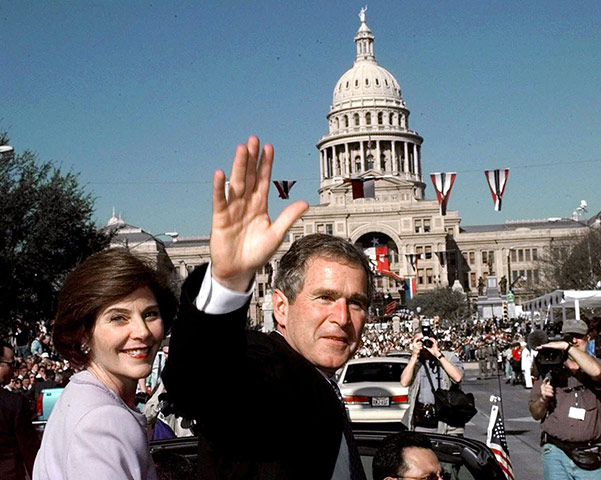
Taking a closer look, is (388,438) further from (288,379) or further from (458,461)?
(288,379)

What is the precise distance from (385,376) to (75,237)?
1517 centimetres

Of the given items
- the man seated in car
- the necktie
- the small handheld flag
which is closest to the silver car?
the man seated in car

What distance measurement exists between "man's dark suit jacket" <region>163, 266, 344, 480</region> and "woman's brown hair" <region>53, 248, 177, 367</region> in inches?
16.8

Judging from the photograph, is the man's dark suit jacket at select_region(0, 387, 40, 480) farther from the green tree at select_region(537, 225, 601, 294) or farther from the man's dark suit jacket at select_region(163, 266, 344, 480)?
the green tree at select_region(537, 225, 601, 294)

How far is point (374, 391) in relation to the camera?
12445 millimetres

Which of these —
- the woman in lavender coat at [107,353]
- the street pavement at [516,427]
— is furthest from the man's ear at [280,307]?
the street pavement at [516,427]

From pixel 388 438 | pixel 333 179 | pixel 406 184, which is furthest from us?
pixel 333 179

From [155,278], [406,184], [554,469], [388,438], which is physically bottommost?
[554,469]

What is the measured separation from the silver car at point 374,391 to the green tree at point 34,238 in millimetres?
12285

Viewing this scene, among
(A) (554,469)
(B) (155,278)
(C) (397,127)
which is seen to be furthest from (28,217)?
(C) (397,127)

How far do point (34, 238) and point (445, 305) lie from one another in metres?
51.2

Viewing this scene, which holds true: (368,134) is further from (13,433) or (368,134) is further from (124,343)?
(124,343)

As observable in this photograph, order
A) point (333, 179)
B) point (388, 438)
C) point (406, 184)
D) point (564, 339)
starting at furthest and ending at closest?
point (333, 179), point (406, 184), point (564, 339), point (388, 438)

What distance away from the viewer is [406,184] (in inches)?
4432
